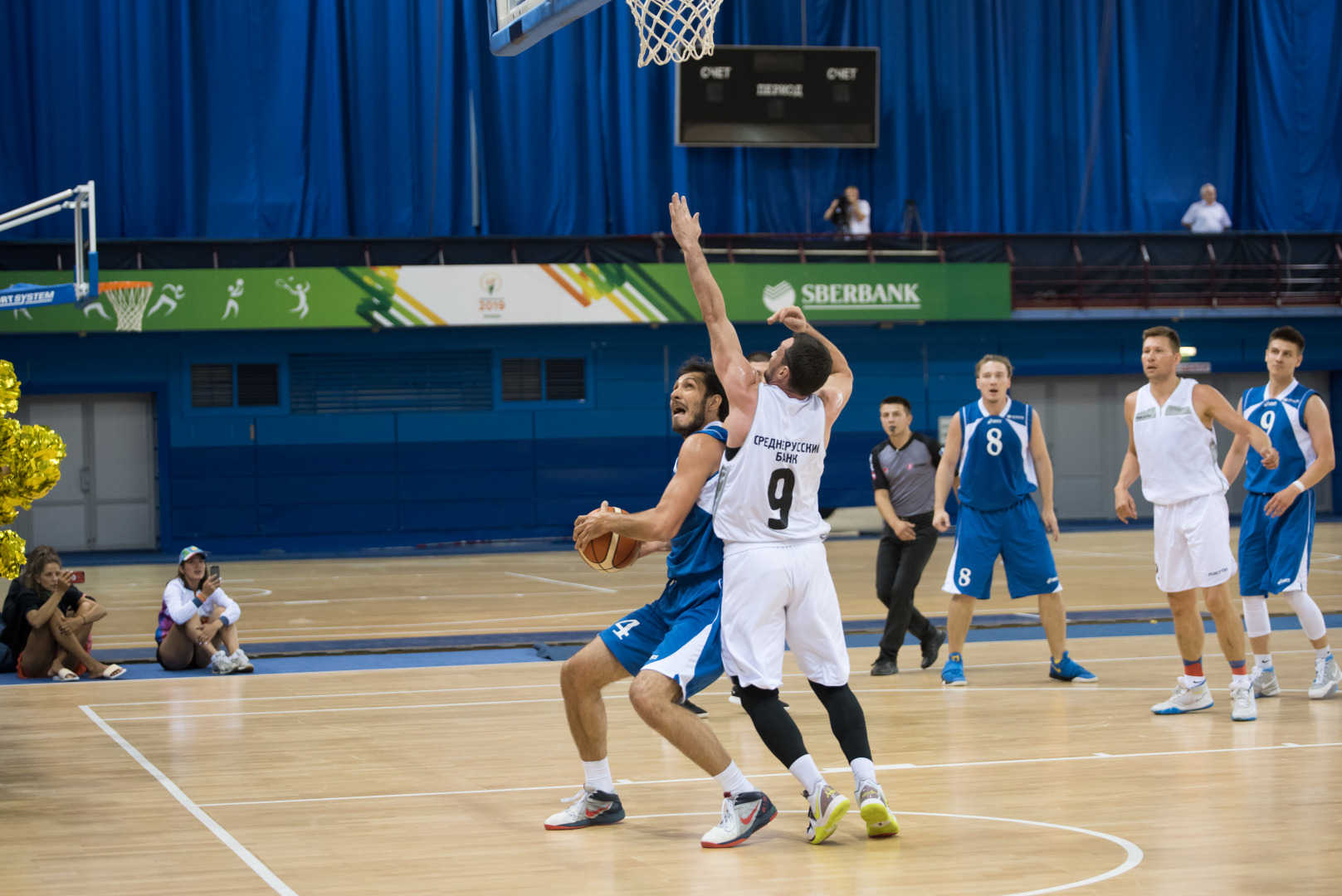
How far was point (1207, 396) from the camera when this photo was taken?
7.12 m

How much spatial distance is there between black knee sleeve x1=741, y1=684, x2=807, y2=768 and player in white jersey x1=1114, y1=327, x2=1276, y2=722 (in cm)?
305

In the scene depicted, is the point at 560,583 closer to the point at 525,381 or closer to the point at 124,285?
the point at 525,381

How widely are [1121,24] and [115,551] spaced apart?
1892cm

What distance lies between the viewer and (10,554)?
19.6 feet

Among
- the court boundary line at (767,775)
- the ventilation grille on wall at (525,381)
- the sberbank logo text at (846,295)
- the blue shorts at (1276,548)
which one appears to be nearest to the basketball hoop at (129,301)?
the ventilation grille on wall at (525,381)

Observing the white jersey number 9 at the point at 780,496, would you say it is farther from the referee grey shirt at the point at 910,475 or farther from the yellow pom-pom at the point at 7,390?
the referee grey shirt at the point at 910,475

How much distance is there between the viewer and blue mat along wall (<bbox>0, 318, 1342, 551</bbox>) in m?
20.0

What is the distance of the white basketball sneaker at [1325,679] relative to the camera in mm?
7469

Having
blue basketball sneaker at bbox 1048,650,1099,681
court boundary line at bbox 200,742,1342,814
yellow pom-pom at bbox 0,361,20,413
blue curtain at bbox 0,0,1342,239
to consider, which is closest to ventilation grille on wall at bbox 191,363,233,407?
blue curtain at bbox 0,0,1342,239

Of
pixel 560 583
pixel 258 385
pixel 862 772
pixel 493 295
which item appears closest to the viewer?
pixel 862 772

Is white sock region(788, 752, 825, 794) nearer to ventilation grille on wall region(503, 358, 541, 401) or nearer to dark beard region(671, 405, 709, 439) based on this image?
dark beard region(671, 405, 709, 439)

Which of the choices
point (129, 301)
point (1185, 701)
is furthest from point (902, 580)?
point (129, 301)

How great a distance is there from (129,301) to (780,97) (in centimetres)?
1062

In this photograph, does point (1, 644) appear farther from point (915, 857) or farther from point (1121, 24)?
point (1121, 24)
